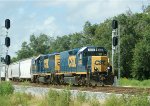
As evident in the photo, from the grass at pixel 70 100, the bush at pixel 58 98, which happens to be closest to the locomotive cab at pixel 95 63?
the grass at pixel 70 100

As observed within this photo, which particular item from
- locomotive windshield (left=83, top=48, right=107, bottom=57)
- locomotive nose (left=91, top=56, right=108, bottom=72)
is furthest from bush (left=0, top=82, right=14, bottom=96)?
locomotive windshield (left=83, top=48, right=107, bottom=57)

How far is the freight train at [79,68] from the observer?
113 feet

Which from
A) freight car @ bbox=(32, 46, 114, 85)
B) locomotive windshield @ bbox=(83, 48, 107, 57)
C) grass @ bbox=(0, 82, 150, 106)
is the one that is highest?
locomotive windshield @ bbox=(83, 48, 107, 57)

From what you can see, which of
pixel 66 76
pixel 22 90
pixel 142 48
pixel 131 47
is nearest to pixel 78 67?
pixel 66 76

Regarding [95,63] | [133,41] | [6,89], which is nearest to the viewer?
[6,89]

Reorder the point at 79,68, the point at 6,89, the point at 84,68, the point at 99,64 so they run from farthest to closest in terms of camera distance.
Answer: the point at 79,68 → the point at 84,68 → the point at 99,64 → the point at 6,89

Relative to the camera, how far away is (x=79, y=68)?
36.6 m

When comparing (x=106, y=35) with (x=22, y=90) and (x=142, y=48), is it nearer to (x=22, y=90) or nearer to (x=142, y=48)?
(x=142, y=48)

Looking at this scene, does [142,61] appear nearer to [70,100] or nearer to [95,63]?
[95,63]

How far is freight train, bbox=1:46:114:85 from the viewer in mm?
34531

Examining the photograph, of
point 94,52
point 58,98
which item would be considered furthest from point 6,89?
point 58,98

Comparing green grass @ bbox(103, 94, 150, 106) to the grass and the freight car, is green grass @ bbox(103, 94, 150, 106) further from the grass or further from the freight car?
the freight car

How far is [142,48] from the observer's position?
67625mm

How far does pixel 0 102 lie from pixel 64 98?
4.65m
